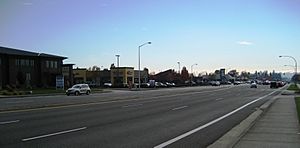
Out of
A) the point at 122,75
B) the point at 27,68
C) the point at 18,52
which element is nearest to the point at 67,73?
the point at 27,68

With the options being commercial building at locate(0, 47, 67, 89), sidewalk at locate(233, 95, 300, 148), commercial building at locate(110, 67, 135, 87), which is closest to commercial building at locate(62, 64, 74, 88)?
commercial building at locate(0, 47, 67, 89)

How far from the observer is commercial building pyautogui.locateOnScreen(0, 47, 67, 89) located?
7916cm

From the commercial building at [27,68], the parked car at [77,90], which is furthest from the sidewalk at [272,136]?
the commercial building at [27,68]

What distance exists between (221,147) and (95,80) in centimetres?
14069

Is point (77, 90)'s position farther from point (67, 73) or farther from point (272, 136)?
point (272, 136)

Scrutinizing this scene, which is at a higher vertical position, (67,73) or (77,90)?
(67,73)

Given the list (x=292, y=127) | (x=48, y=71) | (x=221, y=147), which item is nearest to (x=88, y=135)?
(x=221, y=147)

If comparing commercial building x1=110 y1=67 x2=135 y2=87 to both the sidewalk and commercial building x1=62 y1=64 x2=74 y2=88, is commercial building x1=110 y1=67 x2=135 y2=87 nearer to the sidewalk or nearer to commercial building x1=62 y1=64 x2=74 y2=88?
commercial building x1=62 y1=64 x2=74 y2=88

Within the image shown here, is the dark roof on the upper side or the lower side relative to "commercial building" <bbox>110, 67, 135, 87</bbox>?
upper

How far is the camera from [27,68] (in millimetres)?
84938

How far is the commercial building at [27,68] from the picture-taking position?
7916cm

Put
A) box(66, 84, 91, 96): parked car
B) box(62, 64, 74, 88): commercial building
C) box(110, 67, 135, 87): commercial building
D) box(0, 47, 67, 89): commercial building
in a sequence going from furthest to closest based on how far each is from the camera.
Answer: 1. box(110, 67, 135, 87): commercial building
2. box(62, 64, 74, 88): commercial building
3. box(0, 47, 67, 89): commercial building
4. box(66, 84, 91, 96): parked car

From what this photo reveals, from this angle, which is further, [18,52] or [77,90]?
[18,52]

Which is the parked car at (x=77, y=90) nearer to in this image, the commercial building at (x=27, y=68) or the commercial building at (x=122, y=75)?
the commercial building at (x=27, y=68)
